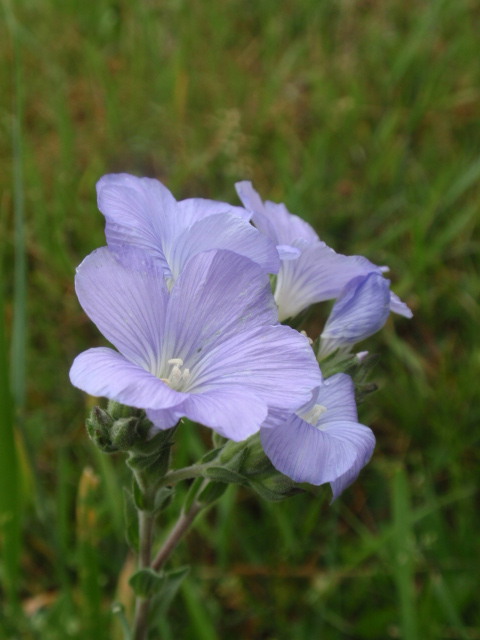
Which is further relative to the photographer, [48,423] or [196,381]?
[48,423]

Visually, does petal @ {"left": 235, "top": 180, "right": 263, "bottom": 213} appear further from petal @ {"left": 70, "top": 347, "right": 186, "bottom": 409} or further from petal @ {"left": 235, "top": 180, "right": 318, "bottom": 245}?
petal @ {"left": 70, "top": 347, "right": 186, "bottom": 409}

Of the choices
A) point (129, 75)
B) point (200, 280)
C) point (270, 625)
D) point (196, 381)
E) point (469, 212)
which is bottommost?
point (270, 625)

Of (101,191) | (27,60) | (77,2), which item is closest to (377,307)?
(101,191)

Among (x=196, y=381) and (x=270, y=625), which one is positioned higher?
(x=196, y=381)

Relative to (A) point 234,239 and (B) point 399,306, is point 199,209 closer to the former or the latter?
(A) point 234,239

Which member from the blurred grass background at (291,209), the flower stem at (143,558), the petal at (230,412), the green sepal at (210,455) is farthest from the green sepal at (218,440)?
the blurred grass background at (291,209)

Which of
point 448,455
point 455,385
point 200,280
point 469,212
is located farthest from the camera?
point 469,212

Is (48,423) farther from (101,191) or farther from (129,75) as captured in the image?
(129,75)
